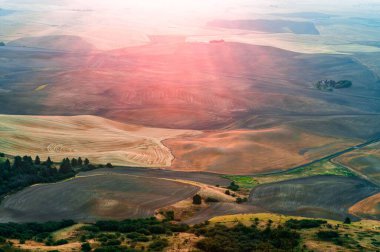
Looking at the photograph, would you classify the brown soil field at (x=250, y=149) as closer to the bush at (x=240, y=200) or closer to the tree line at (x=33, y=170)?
the bush at (x=240, y=200)

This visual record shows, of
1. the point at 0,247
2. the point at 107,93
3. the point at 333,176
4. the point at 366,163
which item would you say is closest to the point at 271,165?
the point at 333,176

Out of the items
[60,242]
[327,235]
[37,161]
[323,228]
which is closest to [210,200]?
[323,228]

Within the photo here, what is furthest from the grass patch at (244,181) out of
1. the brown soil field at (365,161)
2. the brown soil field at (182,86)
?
the brown soil field at (182,86)

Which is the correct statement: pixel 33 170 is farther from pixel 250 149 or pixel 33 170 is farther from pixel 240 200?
pixel 250 149

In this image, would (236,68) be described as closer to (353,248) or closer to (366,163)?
(366,163)

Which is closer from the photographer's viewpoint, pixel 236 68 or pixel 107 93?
pixel 107 93

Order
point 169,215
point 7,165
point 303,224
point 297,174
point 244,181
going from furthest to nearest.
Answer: point 297,174 → point 244,181 → point 7,165 → point 169,215 → point 303,224

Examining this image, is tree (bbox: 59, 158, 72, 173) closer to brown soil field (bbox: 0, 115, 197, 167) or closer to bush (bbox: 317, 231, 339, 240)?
brown soil field (bbox: 0, 115, 197, 167)
